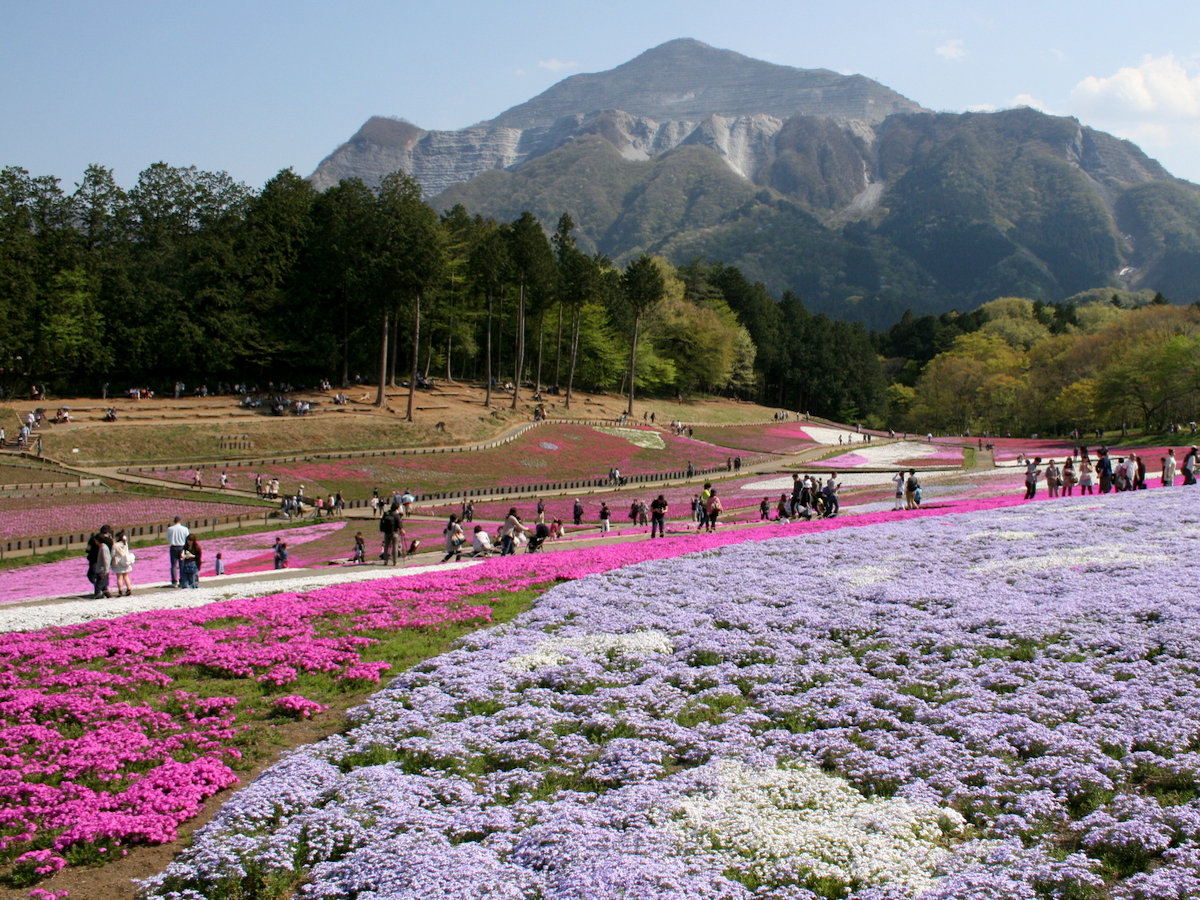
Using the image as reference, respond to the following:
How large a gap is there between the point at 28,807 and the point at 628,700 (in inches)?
313

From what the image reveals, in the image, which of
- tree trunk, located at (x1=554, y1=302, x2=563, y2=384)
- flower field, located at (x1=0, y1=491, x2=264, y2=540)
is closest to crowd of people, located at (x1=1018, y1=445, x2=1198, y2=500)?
flower field, located at (x1=0, y1=491, x2=264, y2=540)

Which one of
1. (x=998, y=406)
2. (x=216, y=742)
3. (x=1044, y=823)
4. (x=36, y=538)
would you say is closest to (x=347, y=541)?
(x=36, y=538)

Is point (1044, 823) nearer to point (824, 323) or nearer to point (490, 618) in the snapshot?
point (490, 618)

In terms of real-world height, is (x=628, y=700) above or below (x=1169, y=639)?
below

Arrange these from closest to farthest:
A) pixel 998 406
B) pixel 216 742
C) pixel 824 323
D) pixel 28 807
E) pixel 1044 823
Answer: pixel 1044 823
pixel 28 807
pixel 216 742
pixel 998 406
pixel 824 323

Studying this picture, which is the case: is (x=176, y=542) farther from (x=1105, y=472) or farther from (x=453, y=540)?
(x=1105, y=472)

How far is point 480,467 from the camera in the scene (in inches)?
2724

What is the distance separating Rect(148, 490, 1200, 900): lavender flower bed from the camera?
9.55 meters

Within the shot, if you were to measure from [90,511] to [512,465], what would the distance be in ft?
101

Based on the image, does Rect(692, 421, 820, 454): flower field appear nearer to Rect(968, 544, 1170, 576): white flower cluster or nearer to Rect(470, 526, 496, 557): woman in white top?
Rect(470, 526, 496, 557): woman in white top

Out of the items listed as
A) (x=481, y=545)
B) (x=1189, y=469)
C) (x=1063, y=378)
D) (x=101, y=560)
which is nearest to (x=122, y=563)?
(x=101, y=560)

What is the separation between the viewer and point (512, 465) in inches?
2810

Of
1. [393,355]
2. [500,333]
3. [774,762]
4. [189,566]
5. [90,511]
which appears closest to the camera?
[774,762]

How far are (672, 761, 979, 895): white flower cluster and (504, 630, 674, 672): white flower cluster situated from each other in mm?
5292
